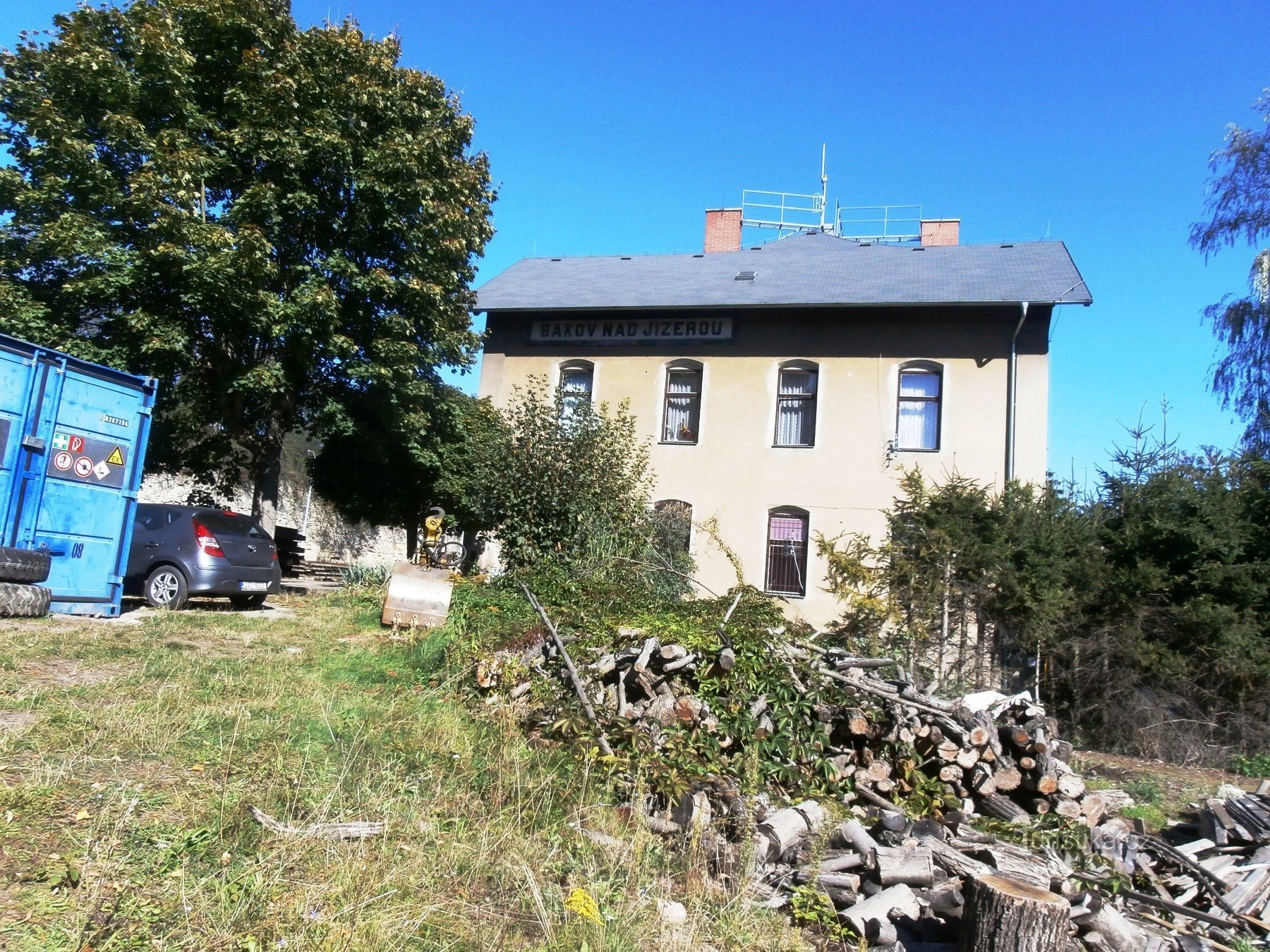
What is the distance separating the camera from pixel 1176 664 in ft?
35.0

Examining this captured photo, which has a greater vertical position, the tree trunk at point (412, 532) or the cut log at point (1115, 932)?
the tree trunk at point (412, 532)

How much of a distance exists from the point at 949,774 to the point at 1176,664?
575cm

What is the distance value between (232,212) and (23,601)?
8.46m

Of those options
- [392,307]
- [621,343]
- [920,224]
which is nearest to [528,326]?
[621,343]

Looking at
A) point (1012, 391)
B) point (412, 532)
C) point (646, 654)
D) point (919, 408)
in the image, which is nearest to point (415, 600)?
point (646, 654)

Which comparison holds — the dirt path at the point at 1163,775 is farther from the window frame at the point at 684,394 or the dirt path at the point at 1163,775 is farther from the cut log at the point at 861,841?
the window frame at the point at 684,394

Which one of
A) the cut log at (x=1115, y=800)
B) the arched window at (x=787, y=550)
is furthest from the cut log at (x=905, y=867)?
the arched window at (x=787, y=550)

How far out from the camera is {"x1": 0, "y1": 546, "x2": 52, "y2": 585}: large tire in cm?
873

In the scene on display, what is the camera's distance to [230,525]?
12.6 metres

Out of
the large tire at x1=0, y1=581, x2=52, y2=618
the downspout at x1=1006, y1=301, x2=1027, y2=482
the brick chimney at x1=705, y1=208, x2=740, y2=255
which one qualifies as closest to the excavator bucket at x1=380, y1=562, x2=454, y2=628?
the large tire at x1=0, y1=581, x2=52, y2=618

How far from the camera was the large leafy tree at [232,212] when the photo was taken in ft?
47.9

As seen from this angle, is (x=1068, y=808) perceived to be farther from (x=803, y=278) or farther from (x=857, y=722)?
(x=803, y=278)

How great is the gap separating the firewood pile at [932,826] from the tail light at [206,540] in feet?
19.5

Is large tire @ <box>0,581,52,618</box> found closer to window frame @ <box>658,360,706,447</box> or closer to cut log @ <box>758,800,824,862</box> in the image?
cut log @ <box>758,800,824,862</box>
